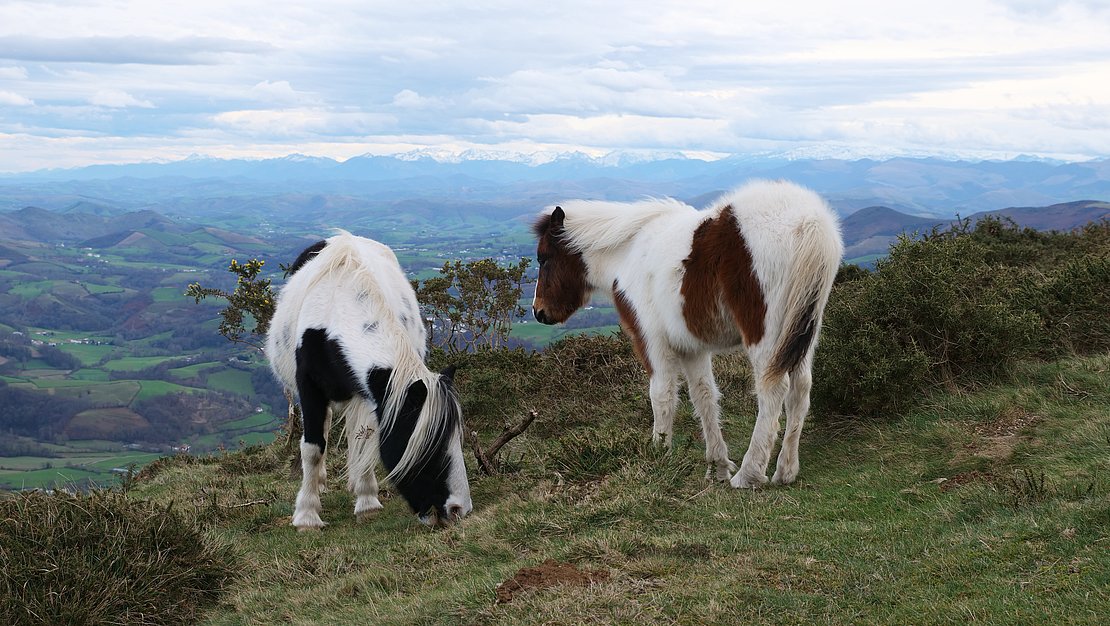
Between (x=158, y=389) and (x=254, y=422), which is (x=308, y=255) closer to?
(x=254, y=422)

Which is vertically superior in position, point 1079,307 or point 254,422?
point 1079,307

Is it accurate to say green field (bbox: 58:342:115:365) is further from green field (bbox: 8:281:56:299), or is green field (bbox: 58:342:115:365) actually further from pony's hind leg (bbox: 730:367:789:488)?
pony's hind leg (bbox: 730:367:789:488)

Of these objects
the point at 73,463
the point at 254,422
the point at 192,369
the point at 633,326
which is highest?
the point at 633,326

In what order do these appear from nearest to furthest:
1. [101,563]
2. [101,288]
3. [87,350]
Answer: [101,563] < [87,350] < [101,288]

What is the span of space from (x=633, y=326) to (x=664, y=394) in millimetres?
675

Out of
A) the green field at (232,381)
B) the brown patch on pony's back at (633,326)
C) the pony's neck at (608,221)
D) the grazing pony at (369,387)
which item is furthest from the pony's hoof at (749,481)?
the green field at (232,381)

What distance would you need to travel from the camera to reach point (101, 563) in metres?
5.34

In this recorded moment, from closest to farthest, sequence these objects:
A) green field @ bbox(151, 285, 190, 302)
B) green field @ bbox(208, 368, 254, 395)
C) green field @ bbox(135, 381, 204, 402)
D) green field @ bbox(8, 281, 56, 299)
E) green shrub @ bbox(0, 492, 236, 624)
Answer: green shrub @ bbox(0, 492, 236, 624)
green field @ bbox(135, 381, 204, 402)
green field @ bbox(208, 368, 254, 395)
green field @ bbox(151, 285, 190, 302)
green field @ bbox(8, 281, 56, 299)

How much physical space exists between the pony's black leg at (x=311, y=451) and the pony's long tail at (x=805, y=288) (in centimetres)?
393

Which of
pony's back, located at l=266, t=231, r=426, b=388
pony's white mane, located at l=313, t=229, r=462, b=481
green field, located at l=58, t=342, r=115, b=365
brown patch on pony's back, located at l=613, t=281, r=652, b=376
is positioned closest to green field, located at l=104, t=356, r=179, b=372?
green field, located at l=58, t=342, r=115, b=365

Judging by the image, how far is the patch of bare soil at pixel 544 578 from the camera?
14.8 feet

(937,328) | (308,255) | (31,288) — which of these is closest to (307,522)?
(308,255)

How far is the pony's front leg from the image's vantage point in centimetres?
695

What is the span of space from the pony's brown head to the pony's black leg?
252 centimetres
